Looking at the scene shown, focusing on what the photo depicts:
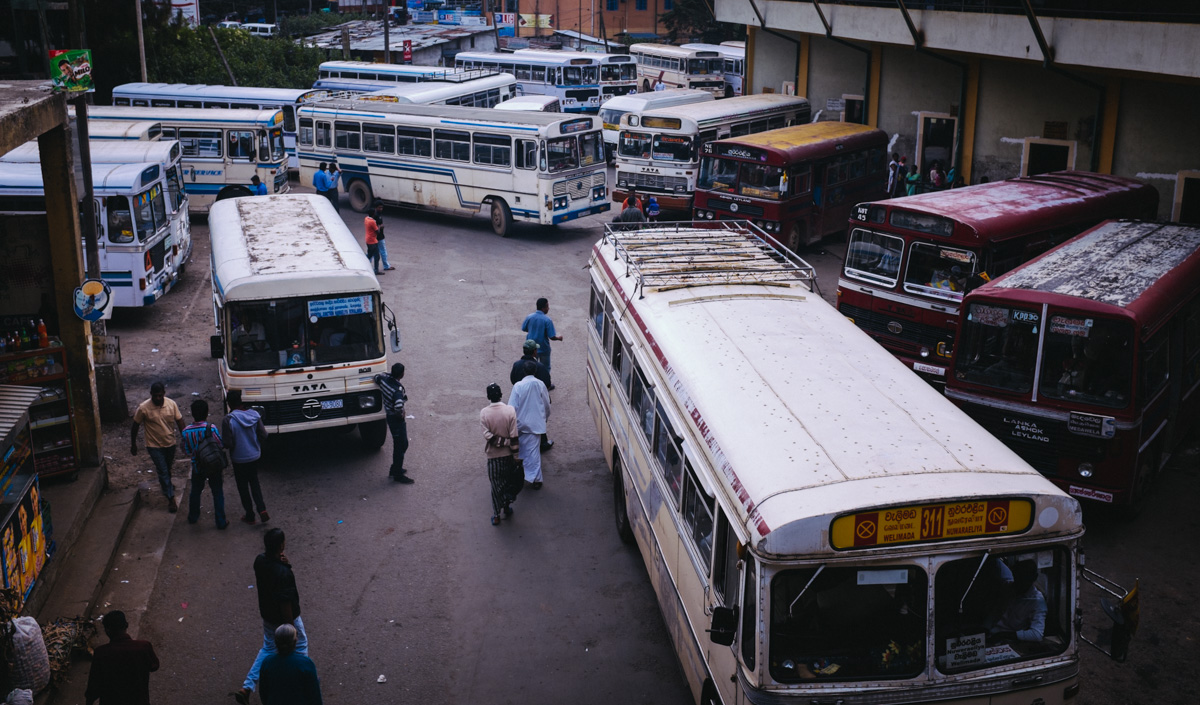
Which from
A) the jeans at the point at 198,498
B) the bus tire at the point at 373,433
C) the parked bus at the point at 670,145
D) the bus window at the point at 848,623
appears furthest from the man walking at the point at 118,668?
the parked bus at the point at 670,145

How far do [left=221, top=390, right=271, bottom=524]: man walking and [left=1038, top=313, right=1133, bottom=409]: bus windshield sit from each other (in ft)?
25.1

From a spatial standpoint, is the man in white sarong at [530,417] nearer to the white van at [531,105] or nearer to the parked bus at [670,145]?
the parked bus at [670,145]

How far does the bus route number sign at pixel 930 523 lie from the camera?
5109 millimetres

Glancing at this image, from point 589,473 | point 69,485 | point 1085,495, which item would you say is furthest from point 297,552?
point 1085,495

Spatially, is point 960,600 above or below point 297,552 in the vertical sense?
above

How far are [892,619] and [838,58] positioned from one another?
27521 millimetres

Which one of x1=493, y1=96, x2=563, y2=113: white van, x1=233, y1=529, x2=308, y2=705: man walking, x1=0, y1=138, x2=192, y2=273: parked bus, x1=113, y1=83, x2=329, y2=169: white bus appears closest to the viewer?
x1=233, y1=529, x2=308, y2=705: man walking

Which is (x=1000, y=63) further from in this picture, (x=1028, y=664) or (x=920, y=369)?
(x=1028, y=664)

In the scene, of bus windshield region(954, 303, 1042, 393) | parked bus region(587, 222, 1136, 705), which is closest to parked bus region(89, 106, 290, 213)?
bus windshield region(954, 303, 1042, 393)

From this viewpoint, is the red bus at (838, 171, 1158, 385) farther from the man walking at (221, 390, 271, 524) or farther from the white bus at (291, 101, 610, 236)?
the white bus at (291, 101, 610, 236)

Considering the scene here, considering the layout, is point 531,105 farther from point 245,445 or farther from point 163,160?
point 245,445

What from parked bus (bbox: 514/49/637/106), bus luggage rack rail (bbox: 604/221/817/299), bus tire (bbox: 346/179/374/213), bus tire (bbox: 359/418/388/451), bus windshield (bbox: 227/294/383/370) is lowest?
bus tire (bbox: 359/418/388/451)

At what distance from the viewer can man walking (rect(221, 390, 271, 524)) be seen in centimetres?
986

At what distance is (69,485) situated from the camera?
33.8 feet
